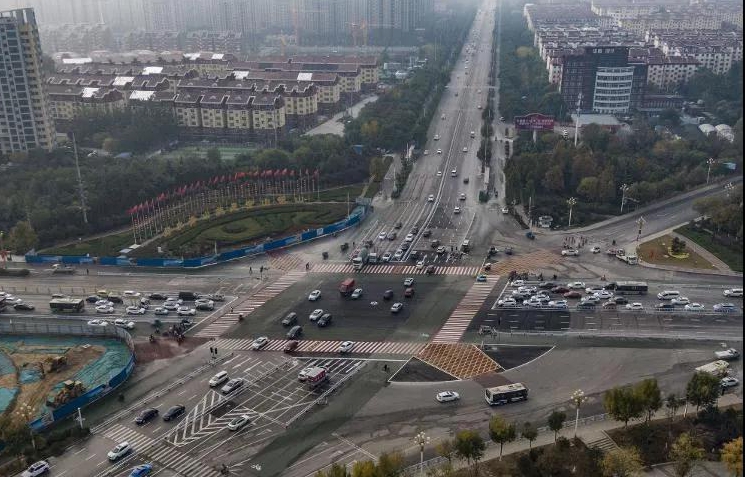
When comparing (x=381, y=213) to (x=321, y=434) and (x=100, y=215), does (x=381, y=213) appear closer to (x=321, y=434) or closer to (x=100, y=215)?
(x=100, y=215)

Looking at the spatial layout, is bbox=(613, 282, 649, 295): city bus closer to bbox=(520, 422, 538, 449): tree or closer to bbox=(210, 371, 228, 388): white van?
bbox=(520, 422, 538, 449): tree

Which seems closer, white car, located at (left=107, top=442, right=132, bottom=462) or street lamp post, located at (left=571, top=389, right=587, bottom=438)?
white car, located at (left=107, top=442, right=132, bottom=462)

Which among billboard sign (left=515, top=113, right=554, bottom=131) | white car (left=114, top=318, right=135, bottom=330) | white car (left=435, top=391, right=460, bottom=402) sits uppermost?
billboard sign (left=515, top=113, right=554, bottom=131)

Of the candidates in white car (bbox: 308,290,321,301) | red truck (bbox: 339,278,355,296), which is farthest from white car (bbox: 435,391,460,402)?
white car (bbox: 308,290,321,301)

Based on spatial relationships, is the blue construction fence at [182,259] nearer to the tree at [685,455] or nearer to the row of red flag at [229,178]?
the row of red flag at [229,178]

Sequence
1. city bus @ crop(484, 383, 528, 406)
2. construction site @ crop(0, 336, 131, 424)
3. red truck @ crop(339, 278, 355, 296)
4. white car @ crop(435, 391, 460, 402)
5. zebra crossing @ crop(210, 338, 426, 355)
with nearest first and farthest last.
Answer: city bus @ crop(484, 383, 528, 406)
white car @ crop(435, 391, 460, 402)
construction site @ crop(0, 336, 131, 424)
zebra crossing @ crop(210, 338, 426, 355)
red truck @ crop(339, 278, 355, 296)

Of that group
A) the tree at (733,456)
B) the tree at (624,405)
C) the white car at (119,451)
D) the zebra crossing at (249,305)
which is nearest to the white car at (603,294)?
the tree at (624,405)

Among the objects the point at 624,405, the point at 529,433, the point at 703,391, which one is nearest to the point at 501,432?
the point at 529,433
